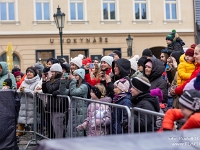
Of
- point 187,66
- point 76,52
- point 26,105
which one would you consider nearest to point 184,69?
point 187,66

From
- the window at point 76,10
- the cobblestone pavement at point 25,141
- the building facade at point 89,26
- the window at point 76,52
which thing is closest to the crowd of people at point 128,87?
the cobblestone pavement at point 25,141

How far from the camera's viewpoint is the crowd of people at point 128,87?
497 cm

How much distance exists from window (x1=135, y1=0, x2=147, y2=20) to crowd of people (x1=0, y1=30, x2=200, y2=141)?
24857 millimetres

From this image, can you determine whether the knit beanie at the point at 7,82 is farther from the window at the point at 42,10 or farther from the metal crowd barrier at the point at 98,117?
the window at the point at 42,10

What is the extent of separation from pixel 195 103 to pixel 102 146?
187 centimetres

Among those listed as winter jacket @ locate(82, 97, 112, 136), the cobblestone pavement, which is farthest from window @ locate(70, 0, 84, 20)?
winter jacket @ locate(82, 97, 112, 136)

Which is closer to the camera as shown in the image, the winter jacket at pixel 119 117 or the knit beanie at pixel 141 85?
the knit beanie at pixel 141 85

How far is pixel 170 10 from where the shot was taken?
36.4 metres

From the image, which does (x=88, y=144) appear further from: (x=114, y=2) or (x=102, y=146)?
(x=114, y=2)

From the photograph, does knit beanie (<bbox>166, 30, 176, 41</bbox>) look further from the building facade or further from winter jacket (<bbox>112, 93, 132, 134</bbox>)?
the building facade

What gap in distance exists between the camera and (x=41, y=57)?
113ft

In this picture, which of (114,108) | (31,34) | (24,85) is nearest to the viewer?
(114,108)

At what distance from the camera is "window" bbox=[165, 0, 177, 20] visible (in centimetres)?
3634

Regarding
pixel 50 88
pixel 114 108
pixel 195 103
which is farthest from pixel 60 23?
pixel 195 103
